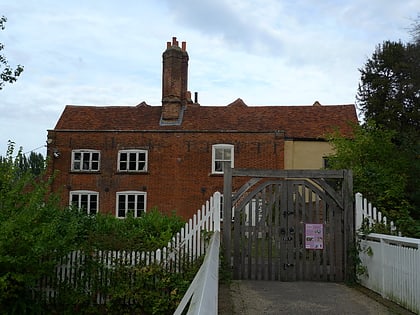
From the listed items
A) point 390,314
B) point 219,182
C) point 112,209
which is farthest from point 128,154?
point 390,314

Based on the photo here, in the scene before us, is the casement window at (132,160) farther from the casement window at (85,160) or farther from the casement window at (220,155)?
the casement window at (220,155)

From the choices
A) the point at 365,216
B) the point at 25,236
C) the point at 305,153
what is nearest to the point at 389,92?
the point at 305,153

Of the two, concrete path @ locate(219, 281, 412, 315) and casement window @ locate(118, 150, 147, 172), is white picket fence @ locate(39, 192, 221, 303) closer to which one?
concrete path @ locate(219, 281, 412, 315)

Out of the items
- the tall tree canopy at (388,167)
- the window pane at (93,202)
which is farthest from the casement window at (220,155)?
the tall tree canopy at (388,167)

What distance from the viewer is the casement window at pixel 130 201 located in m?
28.2

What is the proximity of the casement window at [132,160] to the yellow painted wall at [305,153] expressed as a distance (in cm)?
841

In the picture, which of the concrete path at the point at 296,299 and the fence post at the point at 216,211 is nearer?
the concrete path at the point at 296,299

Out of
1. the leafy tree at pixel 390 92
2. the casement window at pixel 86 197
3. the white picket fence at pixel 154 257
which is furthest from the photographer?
the leafy tree at pixel 390 92

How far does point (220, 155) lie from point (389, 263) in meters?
19.7

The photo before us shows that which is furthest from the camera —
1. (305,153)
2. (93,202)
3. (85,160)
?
(85,160)

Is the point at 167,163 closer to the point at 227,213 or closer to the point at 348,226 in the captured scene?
the point at 227,213

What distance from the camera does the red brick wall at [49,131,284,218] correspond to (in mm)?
27844

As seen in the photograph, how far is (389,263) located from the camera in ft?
28.7

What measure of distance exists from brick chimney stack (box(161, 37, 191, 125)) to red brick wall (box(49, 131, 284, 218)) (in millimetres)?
1401
